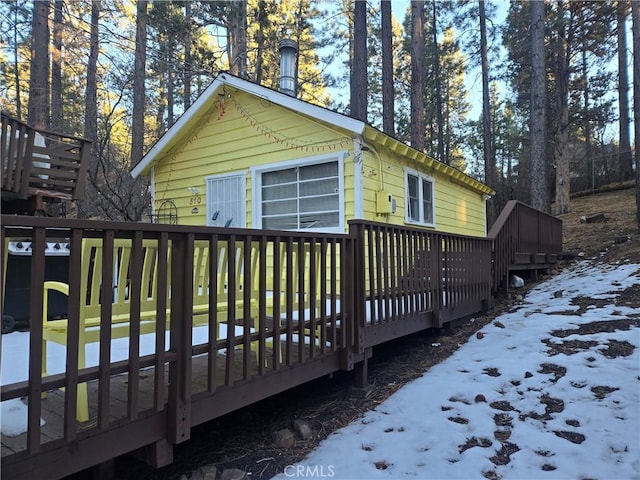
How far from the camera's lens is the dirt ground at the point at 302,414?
265 cm

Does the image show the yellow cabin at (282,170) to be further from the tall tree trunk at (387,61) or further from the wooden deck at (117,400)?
the tall tree trunk at (387,61)

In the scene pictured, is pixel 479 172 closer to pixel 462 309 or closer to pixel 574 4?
pixel 574 4

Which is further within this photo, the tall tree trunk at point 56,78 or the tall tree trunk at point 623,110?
the tall tree trunk at point 623,110

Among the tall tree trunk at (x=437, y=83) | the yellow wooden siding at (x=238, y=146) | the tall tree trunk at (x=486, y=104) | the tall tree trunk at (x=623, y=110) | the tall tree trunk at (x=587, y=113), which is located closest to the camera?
the yellow wooden siding at (x=238, y=146)

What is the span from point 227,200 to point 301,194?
64.4 inches

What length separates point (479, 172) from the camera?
2558 centimetres

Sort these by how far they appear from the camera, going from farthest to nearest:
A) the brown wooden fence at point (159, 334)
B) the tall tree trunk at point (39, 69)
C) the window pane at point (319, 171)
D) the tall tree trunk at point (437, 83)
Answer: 1. the tall tree trunk at point (437, 83)
2. the tall tree trunk at point (39, 69)
3. the window pane at point (319, 171)
4. the brown wooden fence at point (159, 334)

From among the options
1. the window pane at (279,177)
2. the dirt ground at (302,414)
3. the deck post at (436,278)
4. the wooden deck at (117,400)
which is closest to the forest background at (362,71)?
the window pane at (279,177)

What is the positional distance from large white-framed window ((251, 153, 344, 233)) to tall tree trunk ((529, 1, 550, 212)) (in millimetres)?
8056

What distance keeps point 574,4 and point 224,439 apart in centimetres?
1801

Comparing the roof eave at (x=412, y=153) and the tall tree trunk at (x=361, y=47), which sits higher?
the tall tree trunk at (x=361, y=47)

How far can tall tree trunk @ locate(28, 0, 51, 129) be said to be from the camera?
10961 millimetres

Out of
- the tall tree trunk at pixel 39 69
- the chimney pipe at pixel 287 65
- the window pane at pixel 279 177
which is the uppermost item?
the tall tree trunk at pixel 39 69

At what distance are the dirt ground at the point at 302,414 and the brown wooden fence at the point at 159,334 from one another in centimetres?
37
